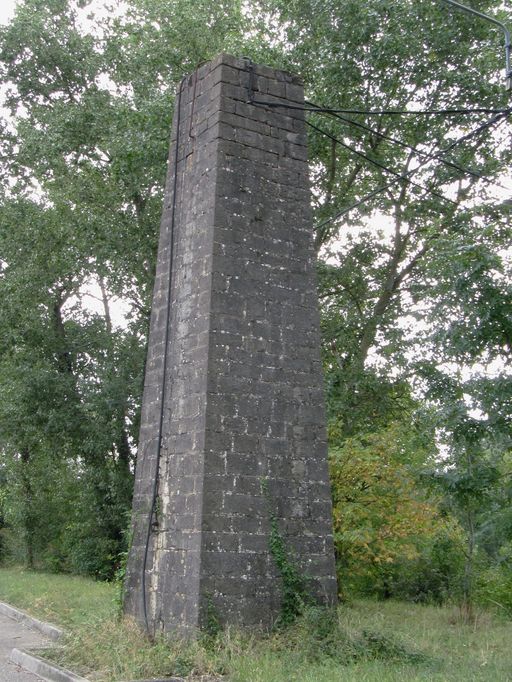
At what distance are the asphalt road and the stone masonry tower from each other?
4.23 feet

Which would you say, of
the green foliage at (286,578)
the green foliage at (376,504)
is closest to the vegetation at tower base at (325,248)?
the green foliage at (376,504)

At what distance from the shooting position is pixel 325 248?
757 inches

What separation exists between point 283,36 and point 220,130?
1006cm

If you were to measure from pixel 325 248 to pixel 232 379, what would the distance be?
11136 mm

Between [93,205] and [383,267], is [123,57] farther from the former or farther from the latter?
[383,267]

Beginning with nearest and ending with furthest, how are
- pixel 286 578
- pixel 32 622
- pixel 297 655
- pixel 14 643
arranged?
pixel 297 655
pixel 286 578
pixel 14 643
pixel 32 622

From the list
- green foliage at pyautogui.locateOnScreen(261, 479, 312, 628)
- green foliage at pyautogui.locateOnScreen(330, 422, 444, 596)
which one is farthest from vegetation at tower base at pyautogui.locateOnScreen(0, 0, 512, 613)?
green foliage at pyautogui.locateOnScreen(261, 479, 312, 628)

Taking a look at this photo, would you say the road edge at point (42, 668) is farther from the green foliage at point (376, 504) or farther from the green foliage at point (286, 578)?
the green foliage at point (376, 504)

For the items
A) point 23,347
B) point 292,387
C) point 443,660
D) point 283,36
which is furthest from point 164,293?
point 23,347

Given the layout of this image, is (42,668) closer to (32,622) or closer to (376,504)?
(32,622)

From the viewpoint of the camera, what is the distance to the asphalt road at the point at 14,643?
7.88 meters

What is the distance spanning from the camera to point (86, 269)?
20766mm

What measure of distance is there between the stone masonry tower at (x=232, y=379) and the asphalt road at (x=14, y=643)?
129cm

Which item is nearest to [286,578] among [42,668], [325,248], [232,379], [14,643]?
[232,379]
